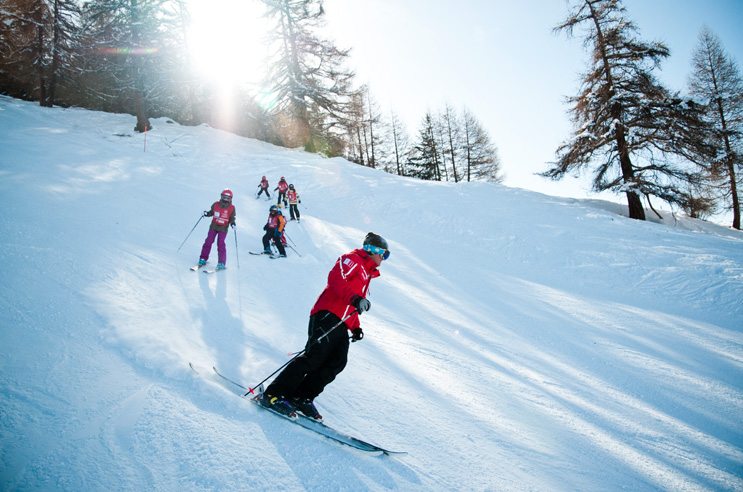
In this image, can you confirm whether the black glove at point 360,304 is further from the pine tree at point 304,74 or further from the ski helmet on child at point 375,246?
the pine tree at point 304,74

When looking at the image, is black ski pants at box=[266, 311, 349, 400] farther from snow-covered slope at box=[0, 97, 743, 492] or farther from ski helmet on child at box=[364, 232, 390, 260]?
ski helmet on child at box=[364, 232, 390, 260]

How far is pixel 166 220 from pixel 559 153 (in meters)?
17.1

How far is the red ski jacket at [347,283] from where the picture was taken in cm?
289

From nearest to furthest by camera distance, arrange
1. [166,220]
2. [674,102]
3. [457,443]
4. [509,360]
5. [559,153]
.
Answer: [457,443] → [509,360] → [166,220] → [674,102] → [559,153]

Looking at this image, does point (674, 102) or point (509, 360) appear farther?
point (674, 102)

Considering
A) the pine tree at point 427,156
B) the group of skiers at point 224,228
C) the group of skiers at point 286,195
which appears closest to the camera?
the group of skiers at point 224,228

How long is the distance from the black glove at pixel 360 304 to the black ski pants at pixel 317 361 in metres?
0.34

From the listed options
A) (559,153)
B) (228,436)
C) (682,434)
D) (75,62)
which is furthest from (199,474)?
(75,62)

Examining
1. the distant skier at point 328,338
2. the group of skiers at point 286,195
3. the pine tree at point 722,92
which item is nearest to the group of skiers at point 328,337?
the distant skier at point 328,338

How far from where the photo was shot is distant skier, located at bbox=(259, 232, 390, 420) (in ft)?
9.07

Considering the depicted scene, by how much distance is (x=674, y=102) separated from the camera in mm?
13289

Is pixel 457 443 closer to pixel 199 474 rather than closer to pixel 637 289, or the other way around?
pixel 199 474

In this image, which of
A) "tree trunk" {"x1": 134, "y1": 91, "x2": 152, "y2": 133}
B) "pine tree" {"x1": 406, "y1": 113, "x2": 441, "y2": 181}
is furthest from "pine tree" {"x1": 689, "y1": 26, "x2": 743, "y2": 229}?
"tree trunk" {"x1": 134, "y1": 91, "x2": 152, "y2": 133}

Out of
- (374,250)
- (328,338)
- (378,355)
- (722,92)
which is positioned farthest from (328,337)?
(722,92)
